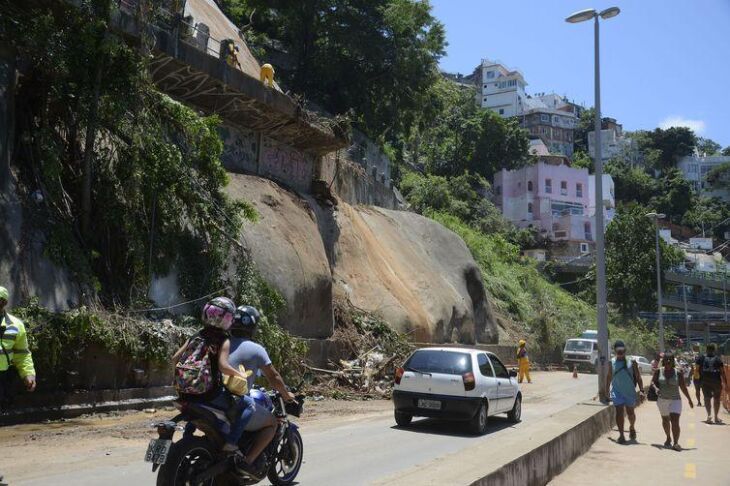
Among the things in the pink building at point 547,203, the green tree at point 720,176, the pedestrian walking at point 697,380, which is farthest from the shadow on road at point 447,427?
the green tree at point 720,176

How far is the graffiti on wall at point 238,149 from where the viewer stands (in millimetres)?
21531

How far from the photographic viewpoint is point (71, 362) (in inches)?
473

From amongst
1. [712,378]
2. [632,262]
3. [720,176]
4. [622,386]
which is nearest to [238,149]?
[622,386]

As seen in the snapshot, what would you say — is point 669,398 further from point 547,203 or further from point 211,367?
point 547,203

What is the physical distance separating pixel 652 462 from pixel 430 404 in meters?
3.78

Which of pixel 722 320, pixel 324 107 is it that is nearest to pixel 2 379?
pixel 324 107

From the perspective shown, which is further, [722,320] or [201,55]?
[722,320]

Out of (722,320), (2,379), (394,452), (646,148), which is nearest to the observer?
(2,379)

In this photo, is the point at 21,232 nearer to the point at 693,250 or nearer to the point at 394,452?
the point at 394,452

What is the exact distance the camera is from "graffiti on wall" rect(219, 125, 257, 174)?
70.6 ft

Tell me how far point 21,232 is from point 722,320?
2607 inches

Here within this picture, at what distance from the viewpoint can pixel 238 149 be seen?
869 inches

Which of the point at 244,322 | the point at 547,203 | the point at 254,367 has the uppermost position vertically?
the point at 547,203

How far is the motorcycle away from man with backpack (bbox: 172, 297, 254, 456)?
77 mm
